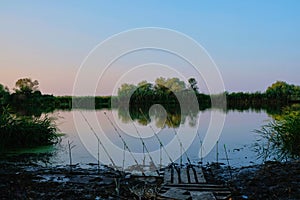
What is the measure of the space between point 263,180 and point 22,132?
20.3 ft

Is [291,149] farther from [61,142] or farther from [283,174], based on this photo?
[61,142]

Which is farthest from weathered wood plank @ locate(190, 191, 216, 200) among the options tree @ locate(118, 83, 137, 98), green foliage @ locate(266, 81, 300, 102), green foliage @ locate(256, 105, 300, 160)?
green foliage @ locate(266, 81, 300, 102)

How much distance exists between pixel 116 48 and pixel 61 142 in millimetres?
3986

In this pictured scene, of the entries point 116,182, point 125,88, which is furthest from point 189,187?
point 125,88

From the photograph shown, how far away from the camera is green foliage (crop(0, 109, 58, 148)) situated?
839cm

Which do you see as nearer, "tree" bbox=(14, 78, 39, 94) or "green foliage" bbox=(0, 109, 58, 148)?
"green foliage" bbox=(0, 109, 58, 148)

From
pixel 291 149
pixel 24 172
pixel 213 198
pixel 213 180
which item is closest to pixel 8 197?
pixel 24 172

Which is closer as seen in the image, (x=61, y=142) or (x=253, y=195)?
(x=253, y=195)

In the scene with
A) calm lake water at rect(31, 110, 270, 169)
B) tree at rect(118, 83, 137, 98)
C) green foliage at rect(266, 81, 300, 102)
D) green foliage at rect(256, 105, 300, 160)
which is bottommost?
calm lake water at rect(31, 110, 270, 169)

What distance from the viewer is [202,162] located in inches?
262

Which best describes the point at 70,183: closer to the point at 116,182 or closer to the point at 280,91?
the point at 116,182

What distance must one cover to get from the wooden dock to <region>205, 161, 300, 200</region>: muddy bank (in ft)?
0.60

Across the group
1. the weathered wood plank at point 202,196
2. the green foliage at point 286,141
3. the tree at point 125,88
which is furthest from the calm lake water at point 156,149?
the weathered wood plank at point 202,196

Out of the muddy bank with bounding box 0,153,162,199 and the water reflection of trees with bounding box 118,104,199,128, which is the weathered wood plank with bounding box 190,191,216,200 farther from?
the water reflection of trees with bounding box 118,104,199,128
